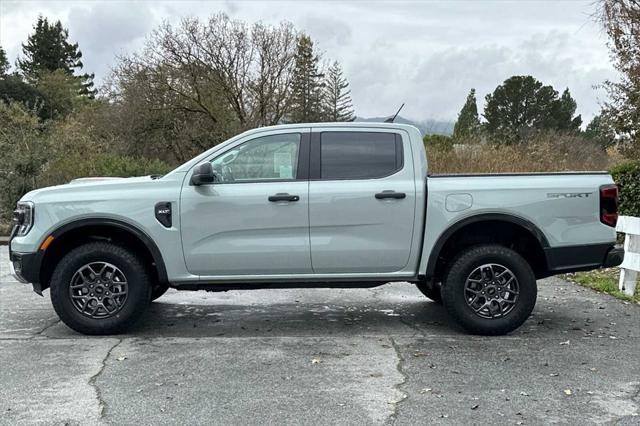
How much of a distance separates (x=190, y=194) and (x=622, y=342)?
406 cm

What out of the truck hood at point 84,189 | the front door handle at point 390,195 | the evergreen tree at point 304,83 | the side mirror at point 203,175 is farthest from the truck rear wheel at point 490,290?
the evergreen tree at point 304,83

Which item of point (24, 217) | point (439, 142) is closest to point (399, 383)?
point (24, 217)

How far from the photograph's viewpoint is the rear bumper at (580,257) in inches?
223

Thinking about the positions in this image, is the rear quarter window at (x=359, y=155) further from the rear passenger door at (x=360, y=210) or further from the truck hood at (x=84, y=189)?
the truck hood at (x=84, y=189)

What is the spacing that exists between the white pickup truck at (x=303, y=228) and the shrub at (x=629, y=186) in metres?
5.94

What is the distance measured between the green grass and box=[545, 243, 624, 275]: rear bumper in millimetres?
1983

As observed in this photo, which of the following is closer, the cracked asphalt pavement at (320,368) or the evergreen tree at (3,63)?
the cracked asphalt pavement at (320,368)

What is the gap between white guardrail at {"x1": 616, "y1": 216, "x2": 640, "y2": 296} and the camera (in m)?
7.43

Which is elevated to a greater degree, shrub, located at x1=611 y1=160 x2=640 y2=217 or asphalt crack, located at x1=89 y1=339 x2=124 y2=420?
shrub, located at x1=611 y1=160 x2=640 y2=217

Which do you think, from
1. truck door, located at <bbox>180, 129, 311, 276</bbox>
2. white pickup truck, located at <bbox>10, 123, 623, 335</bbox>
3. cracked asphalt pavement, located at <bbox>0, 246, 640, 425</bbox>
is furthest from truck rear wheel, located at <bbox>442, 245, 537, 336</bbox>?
truck door, located at <bbox>180, 129, 311, 276</bbox>

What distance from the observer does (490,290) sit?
571cm

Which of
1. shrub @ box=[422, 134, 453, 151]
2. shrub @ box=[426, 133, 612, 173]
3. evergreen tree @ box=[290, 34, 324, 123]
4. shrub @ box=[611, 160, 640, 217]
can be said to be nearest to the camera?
shrub @ box=[611, 160, 640, 217]

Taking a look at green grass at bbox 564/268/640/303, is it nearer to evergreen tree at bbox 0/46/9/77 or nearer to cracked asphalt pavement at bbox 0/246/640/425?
cracked asphalt pavement at bbox 0/246/640/425

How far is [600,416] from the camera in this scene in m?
3.85
